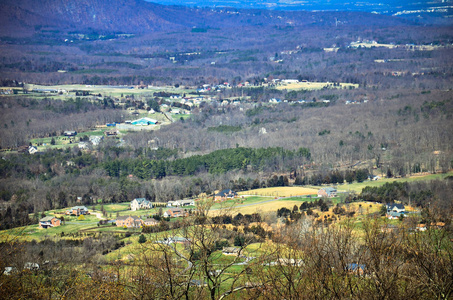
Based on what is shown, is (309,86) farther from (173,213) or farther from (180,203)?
(173,213)

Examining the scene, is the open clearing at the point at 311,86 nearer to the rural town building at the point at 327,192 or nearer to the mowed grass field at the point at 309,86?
the mowed grass field at the point at 309,86

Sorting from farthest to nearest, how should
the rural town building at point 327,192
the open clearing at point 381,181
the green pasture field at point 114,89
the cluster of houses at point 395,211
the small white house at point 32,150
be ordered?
the green pasture field at point 114,89 → the small white house at point 32,150 → the open clearing at point 381,181 → the rural town building at point 327,192 → the cluster of houses at point 395,211

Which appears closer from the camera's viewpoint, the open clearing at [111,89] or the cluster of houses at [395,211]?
the cluster of houses at [395,211]

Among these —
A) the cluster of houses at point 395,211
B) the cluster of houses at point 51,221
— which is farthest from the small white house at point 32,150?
the cluster of houses at point 395,211

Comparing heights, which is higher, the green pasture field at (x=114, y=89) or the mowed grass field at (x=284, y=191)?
the green pasture field at (x=114, y=89)

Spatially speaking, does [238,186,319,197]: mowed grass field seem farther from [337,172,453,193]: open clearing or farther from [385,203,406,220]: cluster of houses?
[385,203,406,220]: cluster of houses

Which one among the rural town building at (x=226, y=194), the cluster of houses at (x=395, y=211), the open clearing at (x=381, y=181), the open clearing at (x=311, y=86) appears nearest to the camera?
the cluster of houses at (x=395, y=211)

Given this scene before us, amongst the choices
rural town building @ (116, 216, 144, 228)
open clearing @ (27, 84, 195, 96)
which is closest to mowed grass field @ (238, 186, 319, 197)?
rural town building @ (116, 216, 144, 228)

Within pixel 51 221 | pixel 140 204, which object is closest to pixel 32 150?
pixel 140 204
